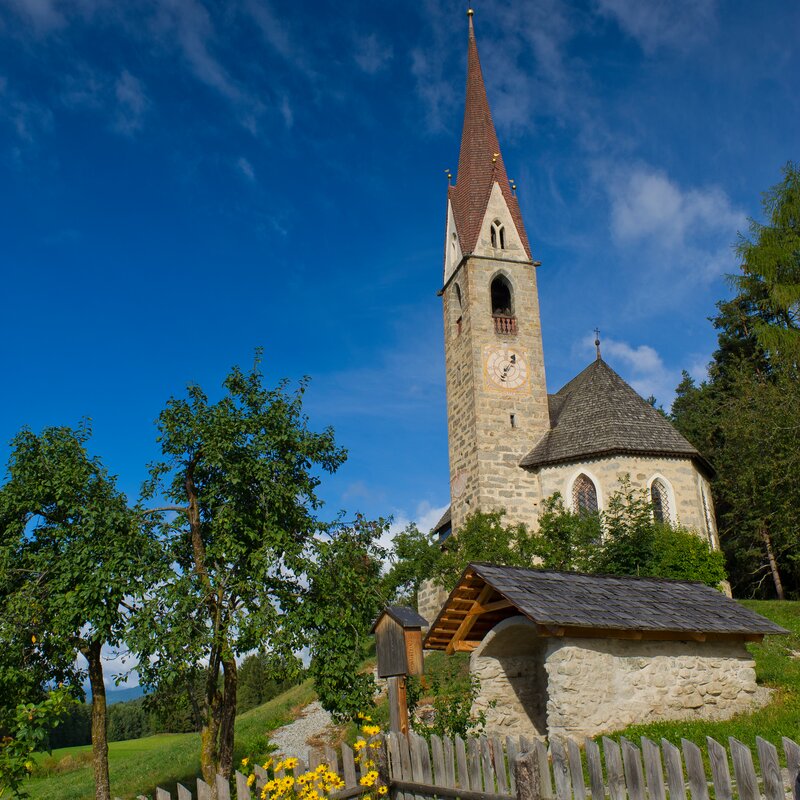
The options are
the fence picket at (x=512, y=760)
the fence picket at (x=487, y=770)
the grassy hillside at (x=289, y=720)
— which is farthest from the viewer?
the grassy hillside at (x=289, y=720)

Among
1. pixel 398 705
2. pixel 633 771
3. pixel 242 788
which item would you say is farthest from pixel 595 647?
pixel 242 788

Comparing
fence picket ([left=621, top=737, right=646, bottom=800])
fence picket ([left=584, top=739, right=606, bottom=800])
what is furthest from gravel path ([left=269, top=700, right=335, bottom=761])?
fence picket ([left=621, top=737, right=646, bottom=800])

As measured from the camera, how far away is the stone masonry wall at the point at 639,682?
10.1 metres

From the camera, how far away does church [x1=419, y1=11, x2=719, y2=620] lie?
77.2ft

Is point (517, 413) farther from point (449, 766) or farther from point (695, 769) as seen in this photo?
point (695, 769)

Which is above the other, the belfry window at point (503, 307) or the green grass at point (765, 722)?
the belfry window at point (503, 307)

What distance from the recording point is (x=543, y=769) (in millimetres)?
6168

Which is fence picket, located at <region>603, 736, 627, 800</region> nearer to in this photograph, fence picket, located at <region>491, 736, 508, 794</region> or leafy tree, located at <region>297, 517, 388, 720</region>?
fence picket, located at <region>491, 736, 508, 794</region>

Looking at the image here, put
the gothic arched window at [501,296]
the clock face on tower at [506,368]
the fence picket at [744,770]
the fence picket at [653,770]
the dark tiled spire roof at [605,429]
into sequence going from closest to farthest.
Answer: the fence picket at [744,770] < the fence picket at [653,770] < the dark tiled spire roof at [605,429] < the clock face on tower at [506,368] < the gothic arched window at [501,296]

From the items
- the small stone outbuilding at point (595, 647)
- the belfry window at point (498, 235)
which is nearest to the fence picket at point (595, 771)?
the small stone outbuilding at point (595, 647)

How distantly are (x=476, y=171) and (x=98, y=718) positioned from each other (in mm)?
24764

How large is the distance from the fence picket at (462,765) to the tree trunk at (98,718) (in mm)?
5545

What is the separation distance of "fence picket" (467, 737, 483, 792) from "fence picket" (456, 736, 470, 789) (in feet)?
0.12

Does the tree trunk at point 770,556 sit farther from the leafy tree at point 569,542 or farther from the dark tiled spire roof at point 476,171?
the dark tiled spire roof at point 476,171
